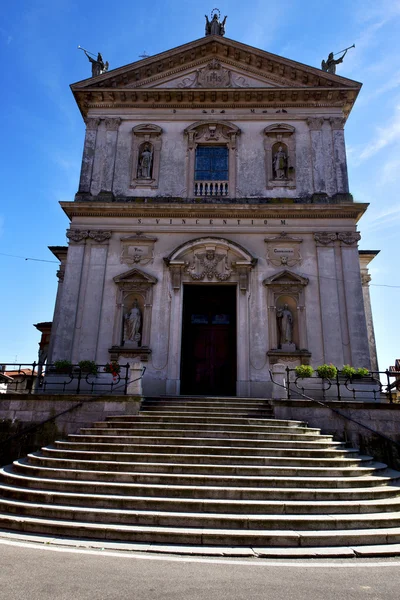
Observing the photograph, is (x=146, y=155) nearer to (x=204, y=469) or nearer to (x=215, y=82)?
(x=215, y=82)

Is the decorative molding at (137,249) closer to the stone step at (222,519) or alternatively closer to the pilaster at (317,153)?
the pilaster at (317,153)

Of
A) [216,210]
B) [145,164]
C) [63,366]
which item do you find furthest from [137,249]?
[63,366]

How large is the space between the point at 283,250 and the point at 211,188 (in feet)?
14.1

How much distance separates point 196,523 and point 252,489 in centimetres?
137

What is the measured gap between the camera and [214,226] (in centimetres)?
1748

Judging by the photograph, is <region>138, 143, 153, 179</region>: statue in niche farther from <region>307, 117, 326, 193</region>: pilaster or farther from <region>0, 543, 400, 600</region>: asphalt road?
<region>0, 543, 400, 600</region>: asphalt road

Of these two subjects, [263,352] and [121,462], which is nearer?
[121,462]

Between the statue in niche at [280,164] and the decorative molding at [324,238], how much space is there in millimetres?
3158

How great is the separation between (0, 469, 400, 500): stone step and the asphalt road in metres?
1.83

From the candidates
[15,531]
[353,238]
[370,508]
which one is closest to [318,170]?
[353,238]

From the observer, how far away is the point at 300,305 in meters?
16.3

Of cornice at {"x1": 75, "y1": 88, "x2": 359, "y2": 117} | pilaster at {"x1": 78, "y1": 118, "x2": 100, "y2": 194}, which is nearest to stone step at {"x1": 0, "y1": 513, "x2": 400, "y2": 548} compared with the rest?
pilaster at {"x1": 78, "y1": 118, "x2": 100, "y2": 194}

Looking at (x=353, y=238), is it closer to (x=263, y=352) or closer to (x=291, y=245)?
(x=291, y=245)

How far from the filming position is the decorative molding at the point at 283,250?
55.4 ft
